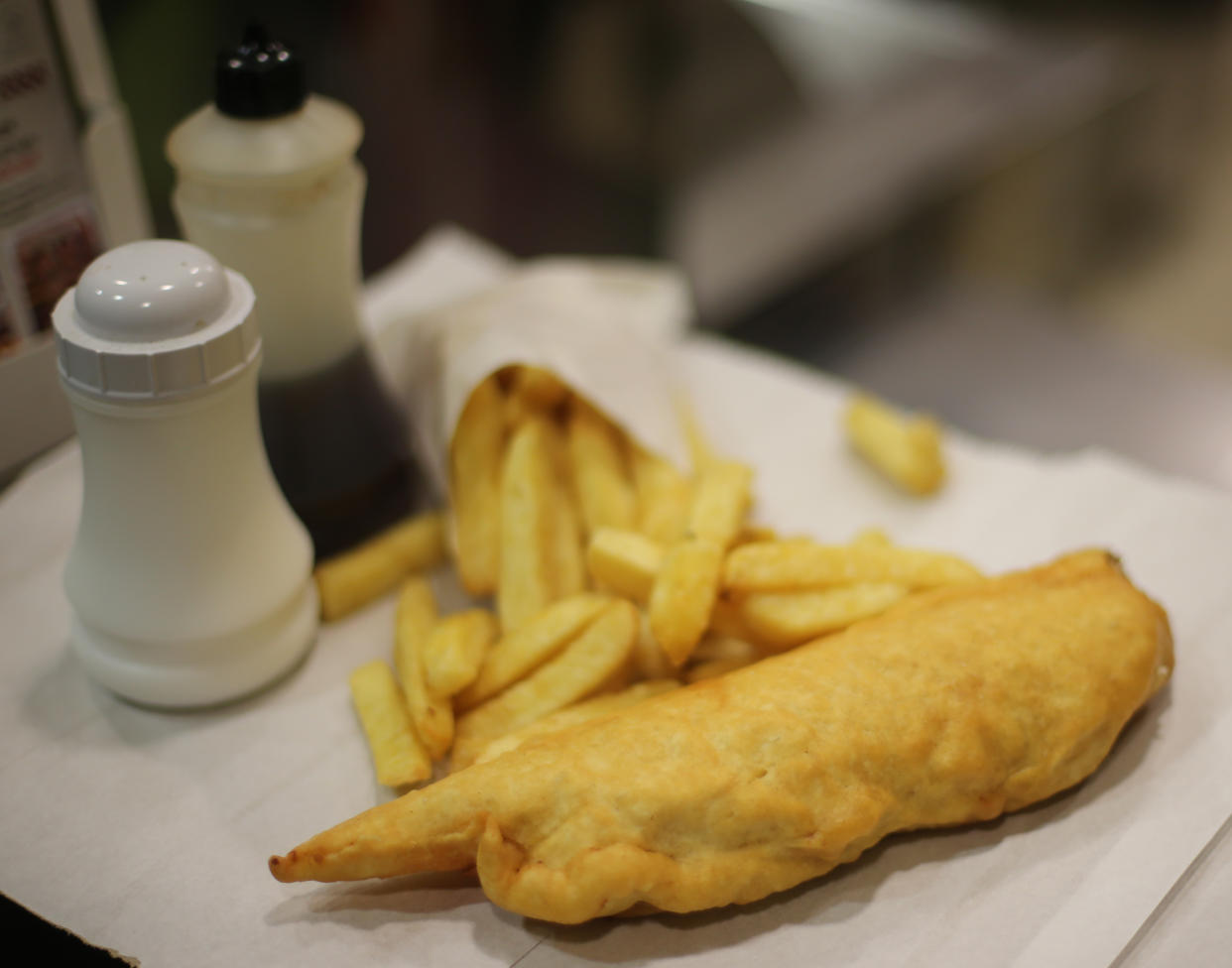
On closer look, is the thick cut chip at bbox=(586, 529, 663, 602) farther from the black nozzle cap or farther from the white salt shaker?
the black nozzle cap

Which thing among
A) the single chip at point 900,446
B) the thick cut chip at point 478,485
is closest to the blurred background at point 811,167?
the single chip at point 900,446

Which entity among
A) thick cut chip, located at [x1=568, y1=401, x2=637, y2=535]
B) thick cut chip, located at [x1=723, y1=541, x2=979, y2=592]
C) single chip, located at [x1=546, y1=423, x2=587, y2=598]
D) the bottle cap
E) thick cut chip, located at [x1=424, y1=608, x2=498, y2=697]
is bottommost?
single chip, located at [x1=546, y1=423, x2=587, y2=598]

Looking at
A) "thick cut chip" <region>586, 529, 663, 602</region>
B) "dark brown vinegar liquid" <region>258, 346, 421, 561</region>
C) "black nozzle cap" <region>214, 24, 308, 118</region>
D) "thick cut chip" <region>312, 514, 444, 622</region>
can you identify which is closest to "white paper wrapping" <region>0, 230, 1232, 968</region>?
"thick cut chip" <region>312, 514, 444, 622</region>

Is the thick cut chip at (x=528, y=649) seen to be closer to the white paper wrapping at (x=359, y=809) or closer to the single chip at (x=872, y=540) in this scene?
the white paper wrapping at (x=359, y=809)

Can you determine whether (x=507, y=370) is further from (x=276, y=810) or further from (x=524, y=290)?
(x=276, y=810)

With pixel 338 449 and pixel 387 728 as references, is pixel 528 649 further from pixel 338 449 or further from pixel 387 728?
pixel 338 449

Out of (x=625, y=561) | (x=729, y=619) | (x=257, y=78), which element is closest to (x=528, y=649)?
(x=625, y=561)
